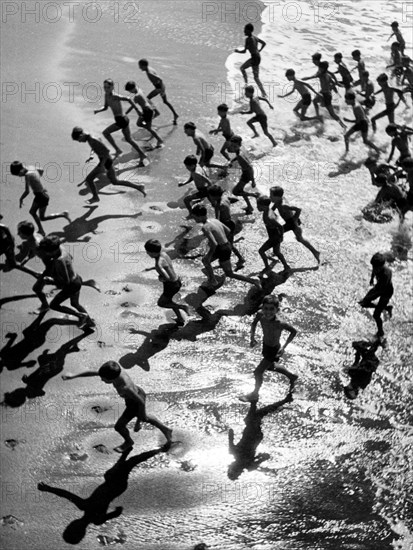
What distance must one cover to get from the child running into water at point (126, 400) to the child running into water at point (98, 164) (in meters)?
5.83

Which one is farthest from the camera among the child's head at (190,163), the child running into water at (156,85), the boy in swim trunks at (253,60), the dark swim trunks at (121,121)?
the boy in swim trunks at (253,60)

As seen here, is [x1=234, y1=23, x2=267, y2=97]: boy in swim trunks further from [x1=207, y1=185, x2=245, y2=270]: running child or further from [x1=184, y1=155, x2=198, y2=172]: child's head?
[x1=207, y1=185, x2=245, y2=270]: running child

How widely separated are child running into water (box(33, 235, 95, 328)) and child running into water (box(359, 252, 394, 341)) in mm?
4082

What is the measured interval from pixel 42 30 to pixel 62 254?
503 inches

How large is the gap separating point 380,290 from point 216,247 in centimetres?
253

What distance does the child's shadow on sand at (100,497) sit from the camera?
7688mm

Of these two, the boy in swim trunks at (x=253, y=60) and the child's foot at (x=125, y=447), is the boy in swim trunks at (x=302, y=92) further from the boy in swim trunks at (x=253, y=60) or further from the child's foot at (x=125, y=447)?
the child's foot at (x=125, y=447)

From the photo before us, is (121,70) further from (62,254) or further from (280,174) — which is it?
(62,254)

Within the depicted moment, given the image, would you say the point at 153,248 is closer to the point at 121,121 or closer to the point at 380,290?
the point at 380,290

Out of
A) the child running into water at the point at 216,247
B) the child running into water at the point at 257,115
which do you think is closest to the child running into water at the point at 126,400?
the child running into water at the point at 216,247

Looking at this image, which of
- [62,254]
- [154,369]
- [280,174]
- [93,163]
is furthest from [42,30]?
[154,369]

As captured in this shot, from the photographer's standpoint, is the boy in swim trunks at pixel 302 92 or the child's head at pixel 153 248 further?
the boy in swim trunks at pixel 302 92

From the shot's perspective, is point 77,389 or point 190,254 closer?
point 77,389

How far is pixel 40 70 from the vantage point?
1834cm
